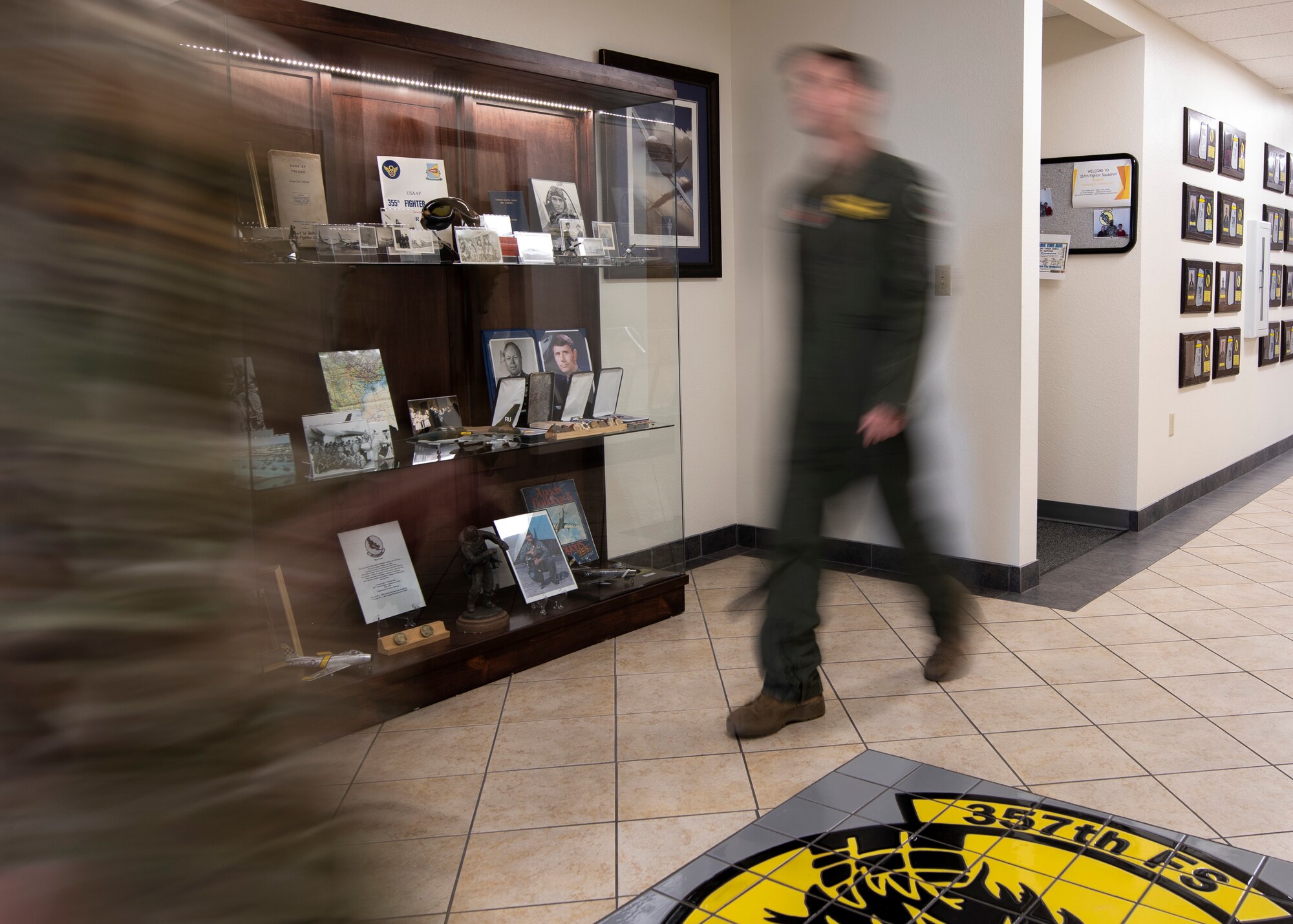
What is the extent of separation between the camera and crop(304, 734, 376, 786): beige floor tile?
0.32 meters

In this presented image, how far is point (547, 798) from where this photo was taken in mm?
2184

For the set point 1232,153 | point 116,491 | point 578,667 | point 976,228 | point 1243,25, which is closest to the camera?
point 116,491

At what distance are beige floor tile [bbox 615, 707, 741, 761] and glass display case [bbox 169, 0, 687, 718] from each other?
583 mm

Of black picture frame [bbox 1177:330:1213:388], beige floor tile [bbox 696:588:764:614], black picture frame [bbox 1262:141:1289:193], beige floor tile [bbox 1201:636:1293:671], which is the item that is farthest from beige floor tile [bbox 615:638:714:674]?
black picture frame [bbox 1262:141:1289:193]

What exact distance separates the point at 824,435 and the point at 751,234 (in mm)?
2334

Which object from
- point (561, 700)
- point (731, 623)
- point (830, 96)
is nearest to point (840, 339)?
point (830, 96)

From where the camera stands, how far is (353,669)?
7.18ft

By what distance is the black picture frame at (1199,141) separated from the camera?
17.0 ft

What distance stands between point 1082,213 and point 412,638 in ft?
13.3

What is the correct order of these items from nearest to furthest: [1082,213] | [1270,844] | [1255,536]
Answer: [1270,844], [1255,536], [1082,213]

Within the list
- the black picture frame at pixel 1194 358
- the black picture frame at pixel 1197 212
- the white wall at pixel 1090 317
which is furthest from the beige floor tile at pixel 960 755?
the black picture frame at pixel 1197 212

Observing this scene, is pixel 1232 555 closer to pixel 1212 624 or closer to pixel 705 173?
pixel 1212 624

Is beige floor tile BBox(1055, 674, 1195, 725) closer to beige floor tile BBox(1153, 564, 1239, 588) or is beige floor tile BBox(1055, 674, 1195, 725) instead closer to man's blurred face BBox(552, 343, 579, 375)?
beige floor tile BBox(1153, 564, 1239, 588)

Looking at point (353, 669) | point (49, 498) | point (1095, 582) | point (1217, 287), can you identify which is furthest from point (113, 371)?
point (1217, 287)
